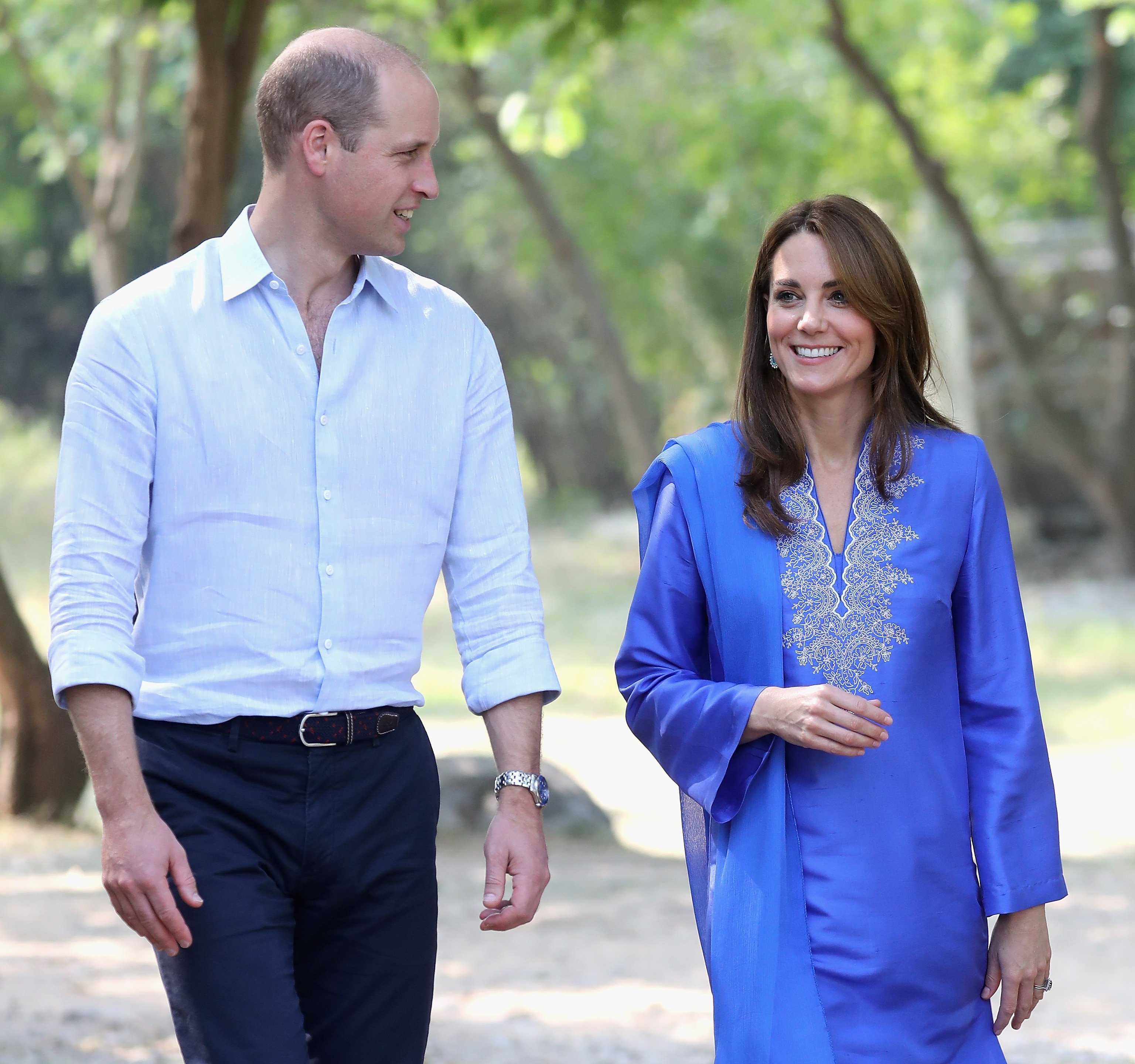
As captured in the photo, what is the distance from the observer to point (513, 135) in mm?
9047

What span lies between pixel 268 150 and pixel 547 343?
27.1 metres

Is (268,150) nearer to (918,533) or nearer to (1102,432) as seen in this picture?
(918,533)

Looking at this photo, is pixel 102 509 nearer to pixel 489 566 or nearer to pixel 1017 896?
pixel 489 566

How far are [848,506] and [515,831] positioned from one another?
2.61ft

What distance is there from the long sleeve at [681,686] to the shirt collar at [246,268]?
2.00 feet

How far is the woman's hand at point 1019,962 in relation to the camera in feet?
8.75

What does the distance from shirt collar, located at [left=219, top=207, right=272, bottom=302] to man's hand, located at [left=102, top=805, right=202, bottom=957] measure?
83 centimetres

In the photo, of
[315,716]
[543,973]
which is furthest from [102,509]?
[543,973]

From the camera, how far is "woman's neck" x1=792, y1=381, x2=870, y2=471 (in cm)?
286

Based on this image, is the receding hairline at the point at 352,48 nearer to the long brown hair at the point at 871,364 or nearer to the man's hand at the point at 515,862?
the long brown hair at the point at 871,364

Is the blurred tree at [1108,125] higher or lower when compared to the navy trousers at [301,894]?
higher

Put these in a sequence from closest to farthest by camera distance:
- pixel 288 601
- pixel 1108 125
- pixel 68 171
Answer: pixel 288 601
pixel 68 171
pixel 1108 125

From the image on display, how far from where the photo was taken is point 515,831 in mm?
2621

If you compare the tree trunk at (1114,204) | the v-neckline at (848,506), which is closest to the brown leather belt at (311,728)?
the v-neckline at (848,506)
